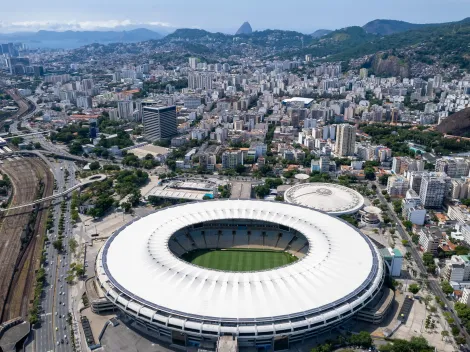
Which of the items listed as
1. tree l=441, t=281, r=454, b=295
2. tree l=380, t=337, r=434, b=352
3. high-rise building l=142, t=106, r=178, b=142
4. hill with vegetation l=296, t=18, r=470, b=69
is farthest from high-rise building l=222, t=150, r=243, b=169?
hill with vegetation l=296, t=18, r=470, b=69

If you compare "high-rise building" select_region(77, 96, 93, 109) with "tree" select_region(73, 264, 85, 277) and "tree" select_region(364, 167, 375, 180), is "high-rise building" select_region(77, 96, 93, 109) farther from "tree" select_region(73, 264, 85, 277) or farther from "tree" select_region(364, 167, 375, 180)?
"tree" select_region(73, 264, 85, 277)

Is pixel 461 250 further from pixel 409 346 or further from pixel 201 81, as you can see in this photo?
pixel 201 81

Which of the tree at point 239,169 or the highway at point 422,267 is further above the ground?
the tree at point 239,169

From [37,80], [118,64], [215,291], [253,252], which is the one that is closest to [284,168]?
[253,252]

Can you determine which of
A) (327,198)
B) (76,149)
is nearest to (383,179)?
(327,198)

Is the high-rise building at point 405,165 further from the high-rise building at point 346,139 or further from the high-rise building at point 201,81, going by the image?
the high-rise building at point 201,81

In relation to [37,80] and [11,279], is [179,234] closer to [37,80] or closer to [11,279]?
[11,279]

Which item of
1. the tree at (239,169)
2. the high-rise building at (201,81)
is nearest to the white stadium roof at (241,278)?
the tree at (239,169)
